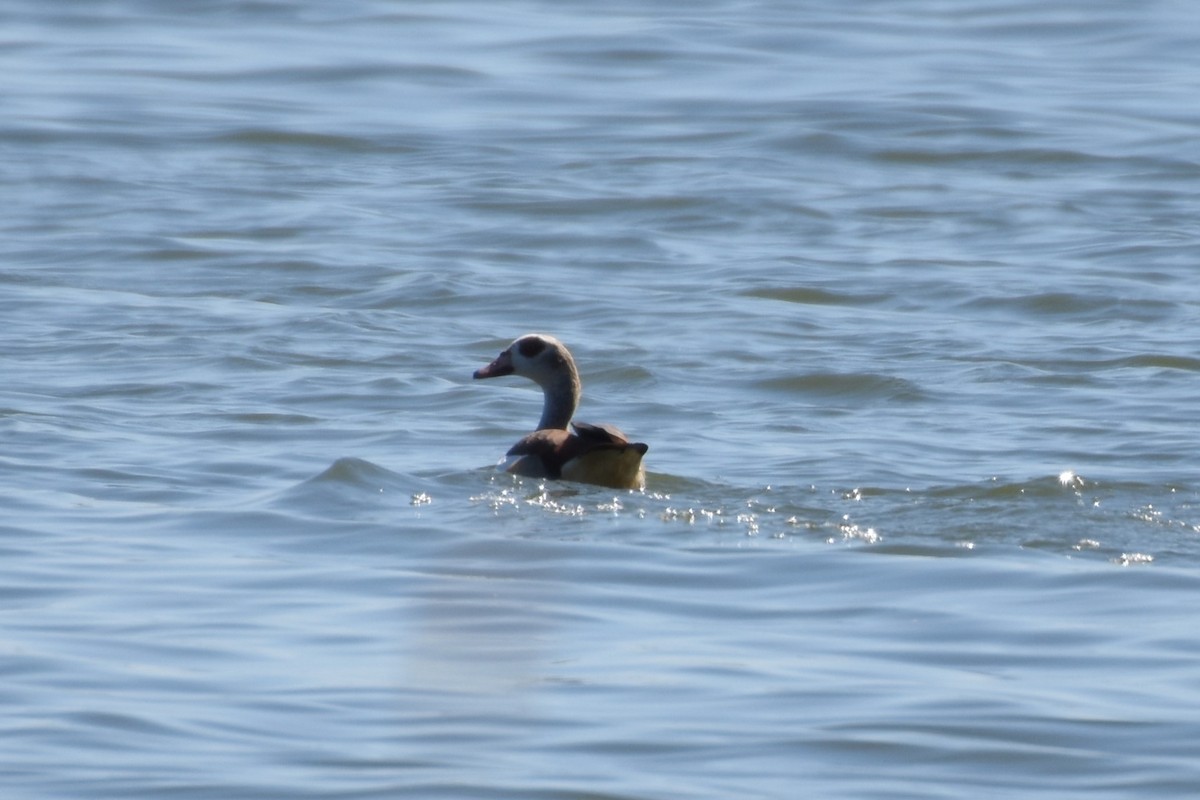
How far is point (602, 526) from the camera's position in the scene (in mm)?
9719

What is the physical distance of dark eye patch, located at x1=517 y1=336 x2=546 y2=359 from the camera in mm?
11695

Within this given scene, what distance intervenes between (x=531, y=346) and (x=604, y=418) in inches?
46.3

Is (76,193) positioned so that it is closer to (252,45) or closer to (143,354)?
(143,354)

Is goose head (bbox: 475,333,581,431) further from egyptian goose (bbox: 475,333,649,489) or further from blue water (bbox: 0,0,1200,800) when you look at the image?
blue water (bbox: 0,0,1200,800)

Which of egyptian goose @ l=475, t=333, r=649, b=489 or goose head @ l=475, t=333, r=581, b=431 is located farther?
goose head @ l=475, t=333, r=581, b=431

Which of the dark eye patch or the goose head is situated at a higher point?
the dark eye patch

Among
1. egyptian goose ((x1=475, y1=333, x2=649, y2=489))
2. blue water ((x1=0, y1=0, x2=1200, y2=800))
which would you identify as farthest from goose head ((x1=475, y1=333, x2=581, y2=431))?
blue water ((x1=0, y1=0, x2=1200, y2=800))

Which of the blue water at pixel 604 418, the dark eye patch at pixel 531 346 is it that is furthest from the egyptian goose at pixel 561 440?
the blue water at pixel 604 418

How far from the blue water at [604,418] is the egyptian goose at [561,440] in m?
0.27

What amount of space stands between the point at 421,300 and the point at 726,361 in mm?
2540

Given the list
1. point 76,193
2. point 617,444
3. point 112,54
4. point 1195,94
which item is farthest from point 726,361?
point 112,54

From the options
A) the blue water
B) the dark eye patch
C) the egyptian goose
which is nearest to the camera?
the blue water

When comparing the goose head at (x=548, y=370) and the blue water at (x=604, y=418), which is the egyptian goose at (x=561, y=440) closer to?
the goose head at (x=548, y=370)

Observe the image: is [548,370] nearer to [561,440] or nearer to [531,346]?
[531,346]
